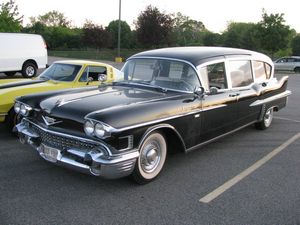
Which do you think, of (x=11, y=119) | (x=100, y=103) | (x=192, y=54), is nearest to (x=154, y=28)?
(x=11, y=119)

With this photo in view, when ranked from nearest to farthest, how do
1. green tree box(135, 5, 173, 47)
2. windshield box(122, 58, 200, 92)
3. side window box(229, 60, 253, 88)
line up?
windshield box(122, 58, 200, 92)
side window box(229, 60, 253, 88)
green tree box(135, 5, 173, 47)

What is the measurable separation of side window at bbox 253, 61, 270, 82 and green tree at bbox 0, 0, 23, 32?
2248 centimetres

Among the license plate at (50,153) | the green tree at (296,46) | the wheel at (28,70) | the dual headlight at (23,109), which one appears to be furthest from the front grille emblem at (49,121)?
the green tree at (296,46)

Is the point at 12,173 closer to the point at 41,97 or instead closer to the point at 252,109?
the point at 41,97

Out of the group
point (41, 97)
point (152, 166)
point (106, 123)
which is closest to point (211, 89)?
point (152, 166)

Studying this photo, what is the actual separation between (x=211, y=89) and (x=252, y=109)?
154 cm

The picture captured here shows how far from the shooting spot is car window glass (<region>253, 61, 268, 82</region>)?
6.87 meters

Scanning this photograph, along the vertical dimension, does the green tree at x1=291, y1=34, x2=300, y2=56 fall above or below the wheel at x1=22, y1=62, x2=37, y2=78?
above

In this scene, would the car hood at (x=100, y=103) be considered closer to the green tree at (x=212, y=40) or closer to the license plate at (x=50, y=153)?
the license plate at (x=50, y=153)

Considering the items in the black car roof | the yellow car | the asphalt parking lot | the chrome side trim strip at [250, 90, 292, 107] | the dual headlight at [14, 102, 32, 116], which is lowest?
the asphalt parking lot

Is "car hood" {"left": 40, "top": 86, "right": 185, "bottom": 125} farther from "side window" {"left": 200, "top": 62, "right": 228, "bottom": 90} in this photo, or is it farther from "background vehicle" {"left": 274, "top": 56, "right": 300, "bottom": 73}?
"background vehicle" {"left": 274, "top": 56, "right": 300, "bottom": 73}

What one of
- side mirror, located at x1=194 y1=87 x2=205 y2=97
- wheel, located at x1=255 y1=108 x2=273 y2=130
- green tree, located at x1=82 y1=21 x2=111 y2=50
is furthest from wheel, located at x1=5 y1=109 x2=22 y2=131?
green tree, located at x1=82 y1=21 x2=111 y2=50

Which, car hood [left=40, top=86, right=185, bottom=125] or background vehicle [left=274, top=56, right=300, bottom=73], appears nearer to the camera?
car hood [left=40, top=86, right=185, bottom=125]

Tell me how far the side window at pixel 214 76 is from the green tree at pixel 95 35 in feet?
150
